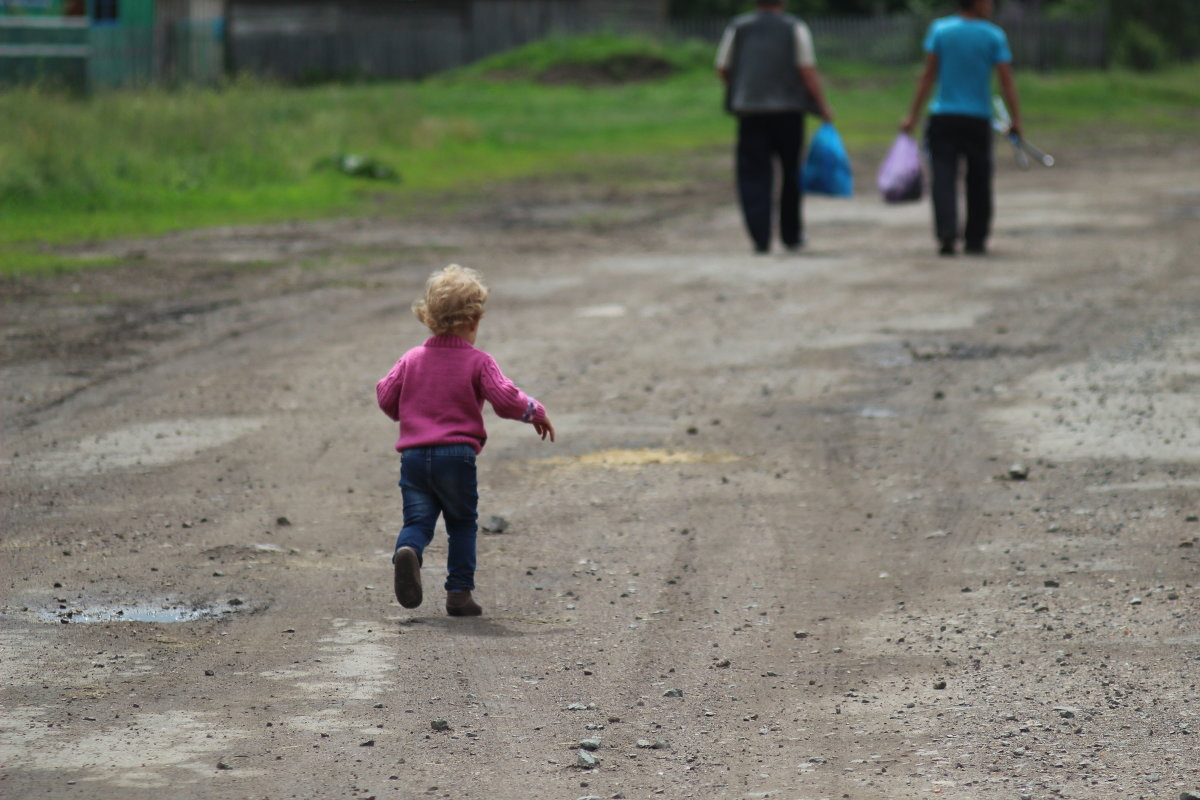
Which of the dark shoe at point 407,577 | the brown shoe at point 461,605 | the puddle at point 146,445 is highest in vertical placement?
the dark shoe at point 407,577

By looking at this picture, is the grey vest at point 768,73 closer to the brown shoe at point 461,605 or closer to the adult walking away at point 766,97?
the adult walking away at point 766,97

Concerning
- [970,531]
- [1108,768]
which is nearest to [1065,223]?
[970,531]

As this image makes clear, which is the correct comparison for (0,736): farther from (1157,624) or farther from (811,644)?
(1157,624)

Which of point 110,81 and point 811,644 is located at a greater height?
point 110,81

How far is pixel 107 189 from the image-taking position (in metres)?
15.9

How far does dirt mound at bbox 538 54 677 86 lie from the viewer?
36.1m

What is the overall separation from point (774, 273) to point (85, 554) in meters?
7.22

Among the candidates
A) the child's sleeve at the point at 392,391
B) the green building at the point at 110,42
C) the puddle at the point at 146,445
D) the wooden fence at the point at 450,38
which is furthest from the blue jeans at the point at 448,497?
the wooden fence at the point at 450,38

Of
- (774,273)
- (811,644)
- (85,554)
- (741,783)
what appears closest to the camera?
(741,783)

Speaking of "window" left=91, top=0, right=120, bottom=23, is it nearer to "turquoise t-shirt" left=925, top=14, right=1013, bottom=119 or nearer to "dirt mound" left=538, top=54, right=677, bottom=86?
"dirt mound" left=538, top=54, right=677, bottom=86

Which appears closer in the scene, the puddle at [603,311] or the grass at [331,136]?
the puddle at [603,311]

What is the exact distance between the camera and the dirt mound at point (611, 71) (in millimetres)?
36125

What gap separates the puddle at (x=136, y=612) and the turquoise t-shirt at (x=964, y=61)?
879 centimetres

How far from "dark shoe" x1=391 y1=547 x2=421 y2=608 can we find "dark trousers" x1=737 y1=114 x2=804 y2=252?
8240 mm
